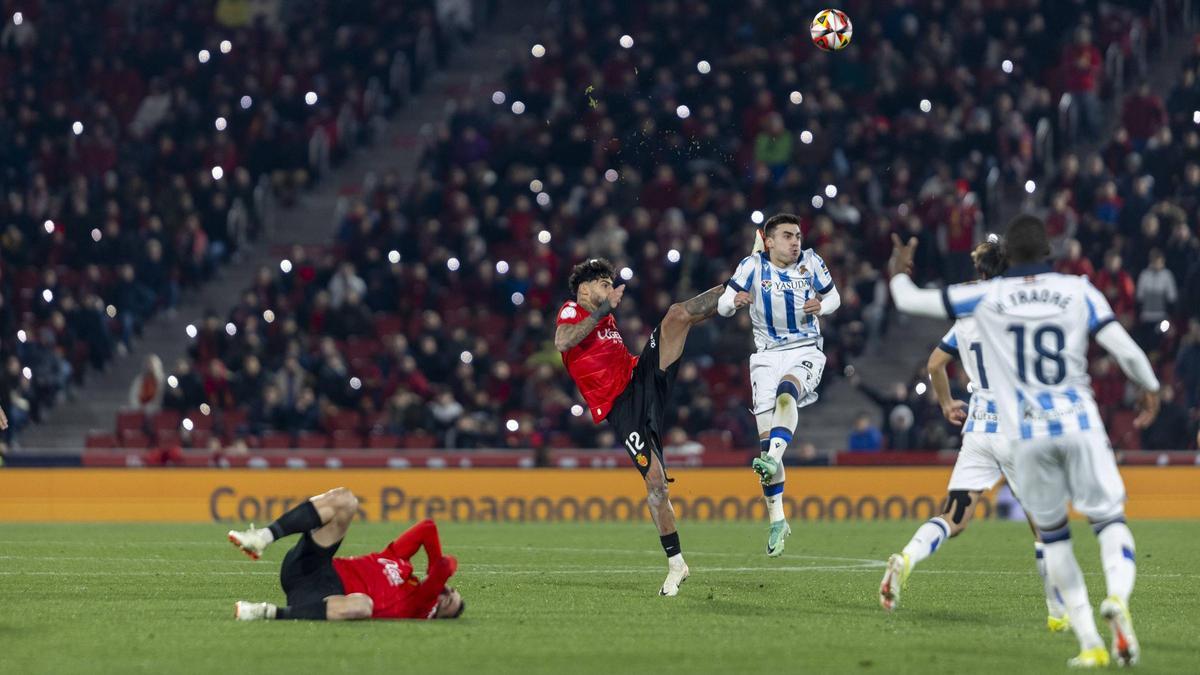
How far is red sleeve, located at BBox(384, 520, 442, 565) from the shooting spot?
11320 millimetres

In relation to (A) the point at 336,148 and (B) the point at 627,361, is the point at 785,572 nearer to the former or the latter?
(B) the point at 627,361

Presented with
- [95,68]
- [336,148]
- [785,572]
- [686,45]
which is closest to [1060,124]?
[686,45]

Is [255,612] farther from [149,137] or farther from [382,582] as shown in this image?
[149,137]

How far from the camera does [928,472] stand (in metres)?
25.7

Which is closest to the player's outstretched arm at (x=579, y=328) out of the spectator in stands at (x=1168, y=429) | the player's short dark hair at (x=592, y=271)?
the player's short dark hair at (x=592, y=271)

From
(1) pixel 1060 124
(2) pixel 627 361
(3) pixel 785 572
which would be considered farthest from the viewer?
(1) pixel 1060 124

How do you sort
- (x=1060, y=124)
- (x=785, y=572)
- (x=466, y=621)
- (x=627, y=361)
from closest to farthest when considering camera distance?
(x=466, y=621) → (x=627, y=361) → (x=785, y=572) → (x=1060, y=124)

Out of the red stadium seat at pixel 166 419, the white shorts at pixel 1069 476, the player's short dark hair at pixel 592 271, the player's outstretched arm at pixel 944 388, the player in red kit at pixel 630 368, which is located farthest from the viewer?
the red stadium seat at pixel 166 419

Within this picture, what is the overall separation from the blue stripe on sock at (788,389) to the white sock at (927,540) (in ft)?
10.1

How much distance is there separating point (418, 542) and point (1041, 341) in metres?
4.20

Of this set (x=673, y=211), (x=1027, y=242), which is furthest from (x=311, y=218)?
(x=1027, y=242)

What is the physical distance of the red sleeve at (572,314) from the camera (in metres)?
14.0

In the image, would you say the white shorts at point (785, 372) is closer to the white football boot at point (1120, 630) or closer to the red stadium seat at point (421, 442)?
the white football boot at point (1120, 630)

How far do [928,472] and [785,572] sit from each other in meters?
10.3
